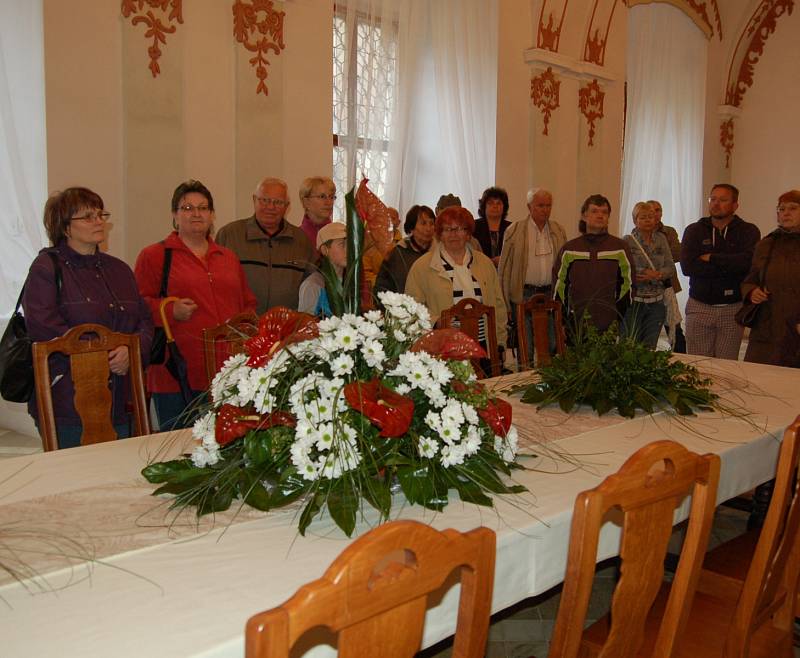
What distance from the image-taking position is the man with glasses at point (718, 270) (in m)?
5.73

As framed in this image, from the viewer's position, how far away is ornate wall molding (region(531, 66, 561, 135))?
7.67 meters

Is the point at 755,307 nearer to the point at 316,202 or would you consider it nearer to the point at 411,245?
the point at 411,245

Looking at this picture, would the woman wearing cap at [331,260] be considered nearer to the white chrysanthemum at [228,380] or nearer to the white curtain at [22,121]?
the white chrysanthemum at [228,380]

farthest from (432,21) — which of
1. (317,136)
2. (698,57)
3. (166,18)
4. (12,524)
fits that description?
(12,524)

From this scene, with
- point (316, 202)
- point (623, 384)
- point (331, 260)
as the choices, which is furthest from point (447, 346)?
point (316, 202)

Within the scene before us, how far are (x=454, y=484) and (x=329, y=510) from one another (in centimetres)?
31

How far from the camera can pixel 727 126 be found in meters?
11.1

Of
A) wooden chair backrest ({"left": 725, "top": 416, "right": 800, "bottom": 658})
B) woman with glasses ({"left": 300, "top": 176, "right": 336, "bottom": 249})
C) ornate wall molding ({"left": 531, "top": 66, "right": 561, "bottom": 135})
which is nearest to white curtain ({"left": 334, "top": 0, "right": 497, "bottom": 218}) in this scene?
ornate wall molding ({"left": 531, "top": 66, "right": 561, "bottom": 135})

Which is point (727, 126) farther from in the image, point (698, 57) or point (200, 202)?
point (200, 202)

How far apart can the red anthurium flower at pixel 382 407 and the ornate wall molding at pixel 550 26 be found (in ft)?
21.6

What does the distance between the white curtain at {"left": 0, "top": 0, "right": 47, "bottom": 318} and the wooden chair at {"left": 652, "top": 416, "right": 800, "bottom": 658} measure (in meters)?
4.05

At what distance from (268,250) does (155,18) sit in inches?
65.4

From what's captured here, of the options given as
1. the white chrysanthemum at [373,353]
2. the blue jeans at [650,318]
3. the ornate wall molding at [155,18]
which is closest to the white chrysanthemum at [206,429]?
the white chrysanthemum at [373,353]

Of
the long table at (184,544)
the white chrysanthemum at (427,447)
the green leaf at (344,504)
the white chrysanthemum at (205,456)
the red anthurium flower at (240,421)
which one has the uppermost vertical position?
the red anthurium flower at (240,421)
